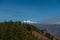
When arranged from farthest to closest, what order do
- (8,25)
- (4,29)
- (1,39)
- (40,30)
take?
(40,30) < (8,25) < (4,29) < (1,39)

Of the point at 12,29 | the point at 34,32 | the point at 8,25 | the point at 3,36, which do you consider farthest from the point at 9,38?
the point at 34,32

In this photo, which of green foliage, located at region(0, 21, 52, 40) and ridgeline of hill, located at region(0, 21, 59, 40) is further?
ridgeline of hill, located at region(0, 21, 59, 40)

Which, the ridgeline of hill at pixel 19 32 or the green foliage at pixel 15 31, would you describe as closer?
the green foliage at pixel 15 31

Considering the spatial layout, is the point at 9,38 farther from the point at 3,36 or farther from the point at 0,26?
the point at 0,26

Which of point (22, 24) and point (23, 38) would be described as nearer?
point (23, 38)

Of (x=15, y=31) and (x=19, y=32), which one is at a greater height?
(x=15, y=31)

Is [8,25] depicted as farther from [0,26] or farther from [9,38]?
[9,38]

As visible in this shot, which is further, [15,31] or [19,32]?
[19,32]

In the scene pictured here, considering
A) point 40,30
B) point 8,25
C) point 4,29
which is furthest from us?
point 40,30
